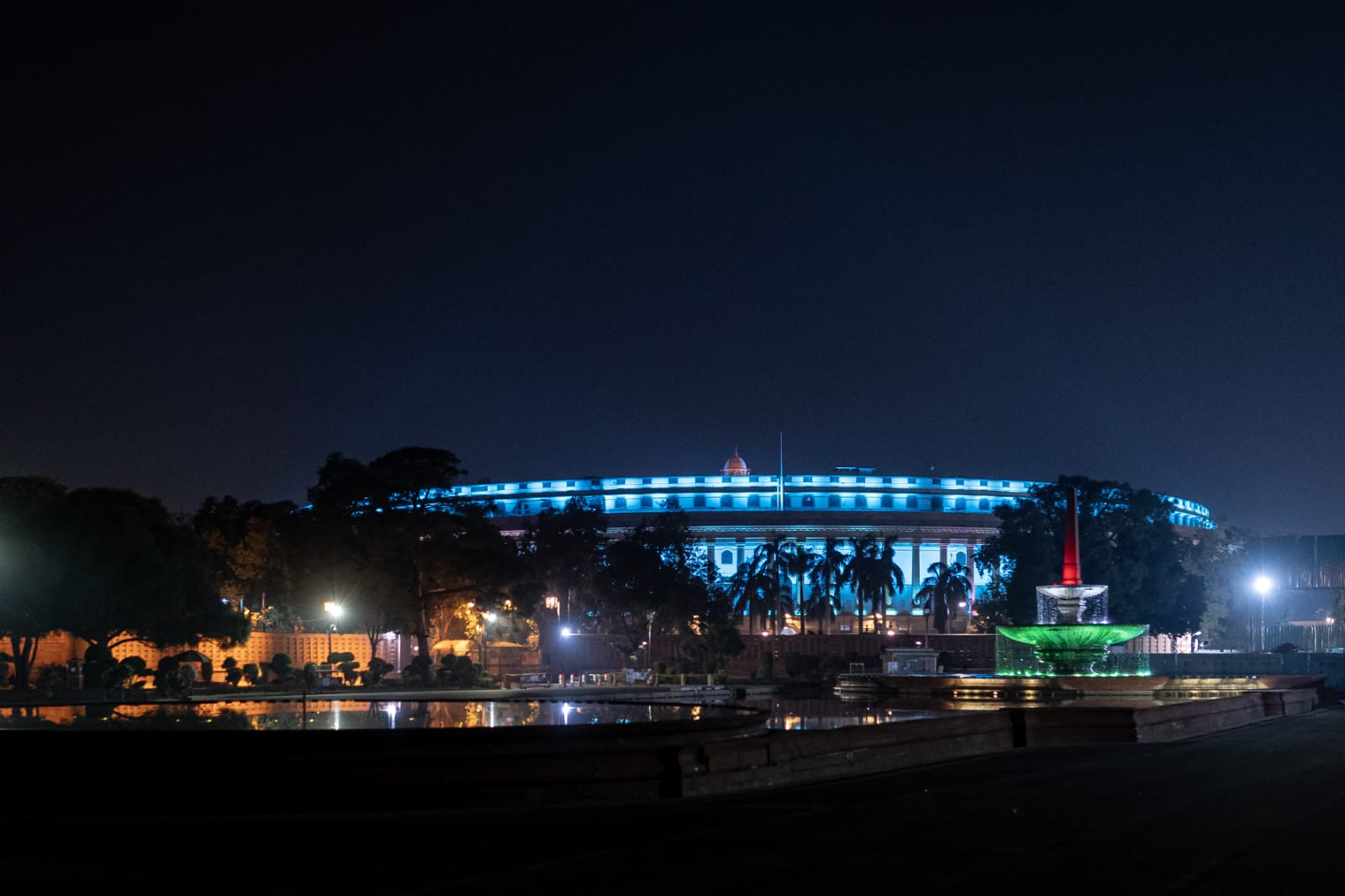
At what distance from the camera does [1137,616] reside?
74.7 m

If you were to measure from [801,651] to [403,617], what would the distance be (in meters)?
44.1

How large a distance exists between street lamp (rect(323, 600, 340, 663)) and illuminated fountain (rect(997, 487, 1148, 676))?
29.2 metres

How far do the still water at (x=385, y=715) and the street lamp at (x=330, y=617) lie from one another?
3784cm

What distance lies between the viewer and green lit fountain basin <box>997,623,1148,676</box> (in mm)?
44188

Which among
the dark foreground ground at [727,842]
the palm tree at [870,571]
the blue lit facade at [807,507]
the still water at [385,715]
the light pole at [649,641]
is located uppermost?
the blue lit facade at [807,507]

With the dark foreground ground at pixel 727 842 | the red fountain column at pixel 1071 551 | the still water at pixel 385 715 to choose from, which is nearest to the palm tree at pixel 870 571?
the red fountain column at pixel 1071 551

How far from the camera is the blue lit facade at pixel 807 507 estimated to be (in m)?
140

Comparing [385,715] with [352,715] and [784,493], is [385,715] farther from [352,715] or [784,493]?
[784,493]

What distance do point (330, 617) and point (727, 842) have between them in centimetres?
6158

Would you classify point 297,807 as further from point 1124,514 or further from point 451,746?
point 1124,514

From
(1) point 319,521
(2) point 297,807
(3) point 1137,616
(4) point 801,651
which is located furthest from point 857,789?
(4) point 801,651

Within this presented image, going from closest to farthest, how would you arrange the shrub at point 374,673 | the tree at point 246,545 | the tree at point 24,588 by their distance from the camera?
the tree at point 24,588
the shrub at point 374,673
the tree at point 246,545

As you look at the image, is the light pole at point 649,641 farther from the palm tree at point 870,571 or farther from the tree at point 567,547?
the palm tree at point 870,571

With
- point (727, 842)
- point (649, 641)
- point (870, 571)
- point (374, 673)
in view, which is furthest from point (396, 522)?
point (870, 571)
